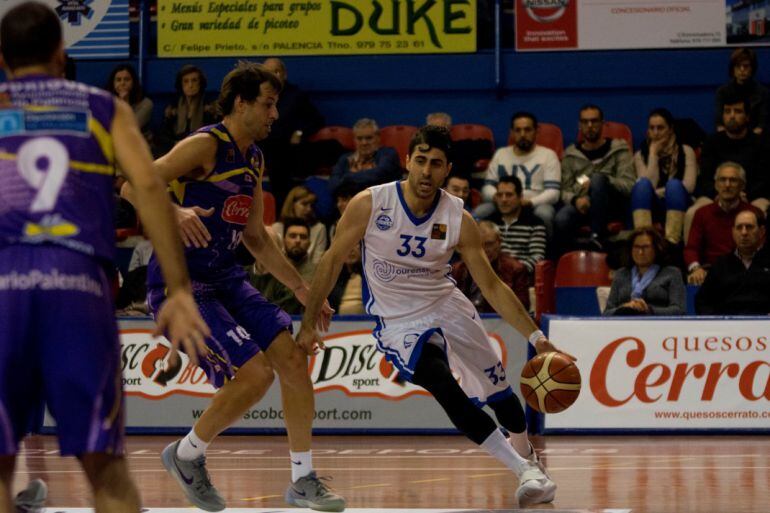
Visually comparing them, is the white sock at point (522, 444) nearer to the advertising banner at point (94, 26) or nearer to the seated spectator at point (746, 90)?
the seated spectator at point (746, 90)

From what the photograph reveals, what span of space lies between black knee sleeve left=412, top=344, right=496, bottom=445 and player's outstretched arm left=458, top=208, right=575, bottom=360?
467mm

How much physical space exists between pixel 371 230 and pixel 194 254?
1117 millimetres

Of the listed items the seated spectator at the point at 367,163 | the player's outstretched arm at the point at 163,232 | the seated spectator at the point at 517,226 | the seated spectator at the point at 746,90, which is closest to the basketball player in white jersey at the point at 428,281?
the player's outstretched arm at the point at 163,232

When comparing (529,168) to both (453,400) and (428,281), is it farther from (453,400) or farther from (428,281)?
(453,400)

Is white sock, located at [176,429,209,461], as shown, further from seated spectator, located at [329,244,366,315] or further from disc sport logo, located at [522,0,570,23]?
disc sport logo, located at [522,0,570,23]

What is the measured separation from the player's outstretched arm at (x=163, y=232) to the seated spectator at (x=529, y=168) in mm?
9315

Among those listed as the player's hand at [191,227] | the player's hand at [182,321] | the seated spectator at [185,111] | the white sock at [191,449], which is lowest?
the white sock at [191,449]

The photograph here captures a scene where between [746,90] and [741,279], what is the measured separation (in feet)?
9.86

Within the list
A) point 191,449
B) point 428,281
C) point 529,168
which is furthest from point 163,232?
point 529,168

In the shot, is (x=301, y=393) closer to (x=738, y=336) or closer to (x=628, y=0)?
(x=738, y=336)

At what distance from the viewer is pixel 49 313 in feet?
12.5

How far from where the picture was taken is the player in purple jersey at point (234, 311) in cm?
661

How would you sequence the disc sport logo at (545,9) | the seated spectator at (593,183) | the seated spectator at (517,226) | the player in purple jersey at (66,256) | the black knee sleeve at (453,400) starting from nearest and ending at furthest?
1. the player in purple jersey at (66,256)
2. the black knee sleeve at (453,400)
3. the seated spectator at (517,226)
4. the seated spectator at (593,183)
5. the disc sport logo at (545,9)

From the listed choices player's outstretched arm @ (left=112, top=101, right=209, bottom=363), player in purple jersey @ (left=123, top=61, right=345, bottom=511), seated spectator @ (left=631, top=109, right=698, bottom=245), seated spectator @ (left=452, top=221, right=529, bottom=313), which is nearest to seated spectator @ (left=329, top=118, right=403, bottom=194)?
seated spectator @ (left=452, top=221, right=529, bottom=313)
